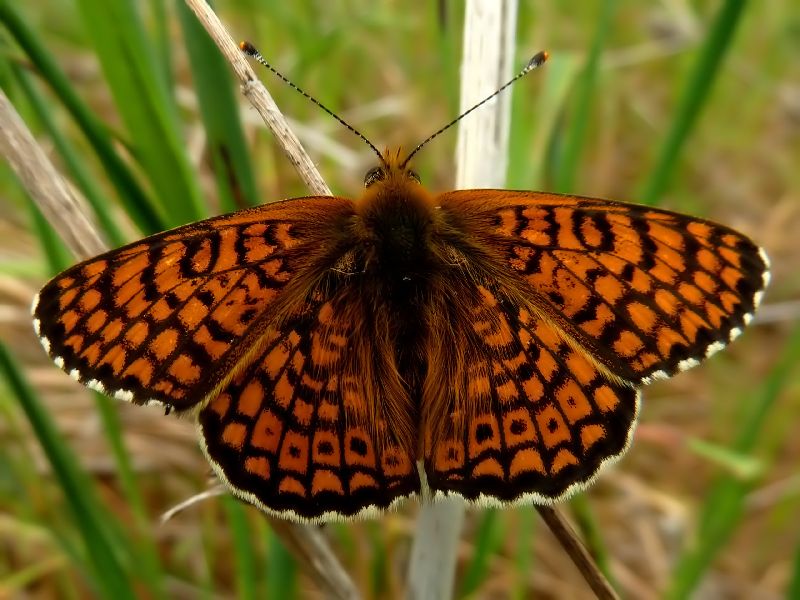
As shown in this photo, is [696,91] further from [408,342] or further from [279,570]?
[279,570]

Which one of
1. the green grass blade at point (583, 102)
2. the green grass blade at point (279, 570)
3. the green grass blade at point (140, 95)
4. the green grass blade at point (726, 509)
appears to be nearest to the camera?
the green grass blade at point (140, 95)

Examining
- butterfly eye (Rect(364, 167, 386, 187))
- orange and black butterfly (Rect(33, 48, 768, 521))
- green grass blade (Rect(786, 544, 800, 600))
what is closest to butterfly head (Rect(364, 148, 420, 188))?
butterfly eye (Rect(364, 167, 386, 187))

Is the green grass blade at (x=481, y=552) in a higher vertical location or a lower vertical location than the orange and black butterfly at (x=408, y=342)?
lower

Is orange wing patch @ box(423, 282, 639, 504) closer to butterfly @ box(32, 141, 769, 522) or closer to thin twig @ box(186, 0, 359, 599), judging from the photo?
butterfly @ box(32, 141, 769, 522)

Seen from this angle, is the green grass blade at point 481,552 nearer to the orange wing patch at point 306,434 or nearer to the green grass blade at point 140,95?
the orange wing patch at point 306,434

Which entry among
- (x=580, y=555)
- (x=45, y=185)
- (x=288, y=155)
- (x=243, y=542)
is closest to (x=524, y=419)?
(x=580, y=555)

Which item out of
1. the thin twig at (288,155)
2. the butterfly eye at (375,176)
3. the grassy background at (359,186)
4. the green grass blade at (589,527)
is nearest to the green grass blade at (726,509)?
the grassy background at (359,186)
